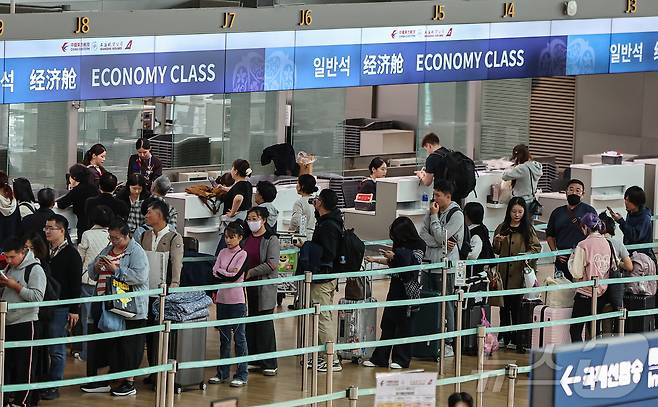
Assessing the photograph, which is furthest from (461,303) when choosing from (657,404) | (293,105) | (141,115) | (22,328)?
(141,115)

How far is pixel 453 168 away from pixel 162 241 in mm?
4594

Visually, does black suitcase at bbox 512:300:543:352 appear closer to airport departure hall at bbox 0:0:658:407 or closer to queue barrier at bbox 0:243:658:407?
airport departure hall at bbox 0:0:658:407

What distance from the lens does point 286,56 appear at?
49.5ft

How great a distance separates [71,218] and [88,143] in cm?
350

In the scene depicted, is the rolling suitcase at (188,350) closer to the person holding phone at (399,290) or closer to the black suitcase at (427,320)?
the person holding phone at (399,290)

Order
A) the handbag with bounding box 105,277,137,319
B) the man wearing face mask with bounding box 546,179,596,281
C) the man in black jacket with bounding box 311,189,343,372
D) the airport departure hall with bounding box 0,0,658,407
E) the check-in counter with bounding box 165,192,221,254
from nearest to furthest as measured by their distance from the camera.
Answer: the airport departure hall with bounding box 0,0,658,407 < the handbag with bounding box 105,277,137,319 < the man in black jacket with bounding box 311,189,343,372 < the man wearing face mask with bounding box 546,179,596,281 < the check-in counter with bounding box 165,192,221,254

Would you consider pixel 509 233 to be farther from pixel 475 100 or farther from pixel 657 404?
pixel 475 100

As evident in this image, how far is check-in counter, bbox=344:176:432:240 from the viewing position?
715 inches

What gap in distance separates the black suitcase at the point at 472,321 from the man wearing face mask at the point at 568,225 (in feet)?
2.95

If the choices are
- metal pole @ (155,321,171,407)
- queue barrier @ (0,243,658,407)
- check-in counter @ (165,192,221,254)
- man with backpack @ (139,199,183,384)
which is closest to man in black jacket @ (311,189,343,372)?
queue barrier @ (0,243,658,407)

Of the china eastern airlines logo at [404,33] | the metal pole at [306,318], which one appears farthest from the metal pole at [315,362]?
the china eastern airlines logo at [404,33]

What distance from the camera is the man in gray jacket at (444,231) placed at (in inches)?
529

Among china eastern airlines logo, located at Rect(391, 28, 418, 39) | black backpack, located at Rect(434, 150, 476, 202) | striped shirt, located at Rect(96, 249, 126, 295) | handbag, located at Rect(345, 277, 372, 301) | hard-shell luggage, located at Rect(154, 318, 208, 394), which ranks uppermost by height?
china eastern airlines logo, located at Rect(391, 28, 418, 39)

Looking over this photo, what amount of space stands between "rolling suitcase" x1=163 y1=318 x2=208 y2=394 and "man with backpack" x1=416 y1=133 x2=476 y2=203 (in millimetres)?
3920
